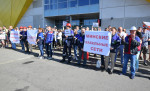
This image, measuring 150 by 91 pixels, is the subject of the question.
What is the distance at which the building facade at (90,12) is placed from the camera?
1582cm

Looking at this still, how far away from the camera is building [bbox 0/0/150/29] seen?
15.8m

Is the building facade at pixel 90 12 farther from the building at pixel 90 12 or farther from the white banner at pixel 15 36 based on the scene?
the white banner at pixel 15 36

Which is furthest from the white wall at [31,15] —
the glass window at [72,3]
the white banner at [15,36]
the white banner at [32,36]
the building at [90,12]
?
the white banner at [32,36]

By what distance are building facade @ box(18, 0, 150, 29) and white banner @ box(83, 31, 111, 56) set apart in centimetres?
1288

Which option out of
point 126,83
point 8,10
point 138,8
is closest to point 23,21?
point 8,10

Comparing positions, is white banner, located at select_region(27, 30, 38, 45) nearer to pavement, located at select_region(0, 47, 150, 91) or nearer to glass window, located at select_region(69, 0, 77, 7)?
pavement, located at select_region(0, 47, 150, 91)

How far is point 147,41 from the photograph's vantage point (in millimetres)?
6020

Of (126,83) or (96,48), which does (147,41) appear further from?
Answer: (126,83)

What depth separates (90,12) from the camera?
19.8 metres

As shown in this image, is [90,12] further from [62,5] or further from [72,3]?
[62,5]

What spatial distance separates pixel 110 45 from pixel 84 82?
2.06 metres

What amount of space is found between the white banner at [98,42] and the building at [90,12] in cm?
1166

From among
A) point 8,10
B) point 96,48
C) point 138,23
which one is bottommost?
point 96,48

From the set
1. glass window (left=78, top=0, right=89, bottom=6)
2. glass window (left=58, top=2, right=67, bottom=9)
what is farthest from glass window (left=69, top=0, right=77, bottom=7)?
glass window (left=58, top=2, right=67, bottom=9)
